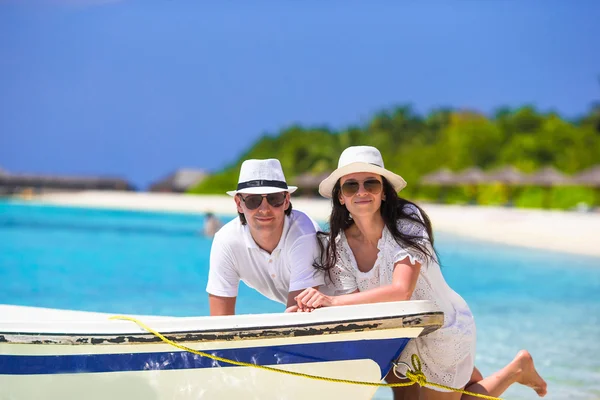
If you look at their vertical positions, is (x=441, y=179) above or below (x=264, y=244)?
above

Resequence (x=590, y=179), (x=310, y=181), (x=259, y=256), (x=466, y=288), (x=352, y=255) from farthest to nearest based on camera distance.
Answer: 1. (x=310, y=181)
2. (x=590, y=179)
3. (x=466, y=288)
4. (x=259, y=256)
5. (x=352, y=255)

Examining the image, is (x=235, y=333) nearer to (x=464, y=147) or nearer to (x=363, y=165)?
(x=363, y=165)

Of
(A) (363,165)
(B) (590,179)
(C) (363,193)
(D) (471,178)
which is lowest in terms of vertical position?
(C) (363,193)

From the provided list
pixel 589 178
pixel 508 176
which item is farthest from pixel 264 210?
pixel 508 176

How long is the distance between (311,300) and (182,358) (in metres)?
0.64

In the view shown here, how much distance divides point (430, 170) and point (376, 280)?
43.0 metres

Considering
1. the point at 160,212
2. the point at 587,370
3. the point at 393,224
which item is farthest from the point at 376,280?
the point at 160,212

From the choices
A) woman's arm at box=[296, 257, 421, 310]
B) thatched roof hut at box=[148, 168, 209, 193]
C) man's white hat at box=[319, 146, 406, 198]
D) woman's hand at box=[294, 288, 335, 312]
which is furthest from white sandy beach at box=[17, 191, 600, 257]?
thatched roof hut at box=[148, 168, 209, 193]

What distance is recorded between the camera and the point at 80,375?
3.39 m

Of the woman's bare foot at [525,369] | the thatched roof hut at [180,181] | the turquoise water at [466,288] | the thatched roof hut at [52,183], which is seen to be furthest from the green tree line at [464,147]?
the woman's bare foot at [525,369]

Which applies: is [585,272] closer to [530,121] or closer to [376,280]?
[376,280]

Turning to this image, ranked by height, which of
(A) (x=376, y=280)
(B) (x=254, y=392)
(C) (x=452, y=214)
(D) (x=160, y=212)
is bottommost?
(B) (x=254, y=392)

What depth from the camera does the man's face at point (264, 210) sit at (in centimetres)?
391

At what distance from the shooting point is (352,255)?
3758 mm
